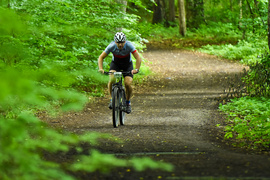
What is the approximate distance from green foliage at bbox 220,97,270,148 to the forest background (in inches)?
0.7

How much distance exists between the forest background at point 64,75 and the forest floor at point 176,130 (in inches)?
16.1

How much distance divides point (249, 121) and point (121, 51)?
3377mm

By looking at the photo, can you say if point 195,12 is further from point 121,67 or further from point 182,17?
point 121,67

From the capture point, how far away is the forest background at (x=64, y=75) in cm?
271

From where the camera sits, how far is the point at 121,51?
8.22 m

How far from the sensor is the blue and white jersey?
319 inches

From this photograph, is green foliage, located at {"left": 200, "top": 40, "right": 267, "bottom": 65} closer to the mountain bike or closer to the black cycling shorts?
the black cycling shorts

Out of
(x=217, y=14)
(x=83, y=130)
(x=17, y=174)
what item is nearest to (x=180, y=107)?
(x=83, y=130)

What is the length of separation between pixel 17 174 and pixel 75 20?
7580mm

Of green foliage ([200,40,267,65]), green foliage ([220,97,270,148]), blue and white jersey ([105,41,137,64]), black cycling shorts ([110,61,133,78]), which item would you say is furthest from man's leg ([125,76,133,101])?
green foliage ([200,40,267,65])

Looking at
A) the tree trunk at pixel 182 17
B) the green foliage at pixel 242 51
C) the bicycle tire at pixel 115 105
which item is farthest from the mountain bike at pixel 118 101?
the tree trunk at pixel 182 17

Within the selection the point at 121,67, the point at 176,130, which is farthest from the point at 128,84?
the point at 176,130

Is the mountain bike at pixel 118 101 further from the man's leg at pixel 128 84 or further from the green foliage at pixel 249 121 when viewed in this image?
the green foliage at pixel 249 121

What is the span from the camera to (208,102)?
476 inches
